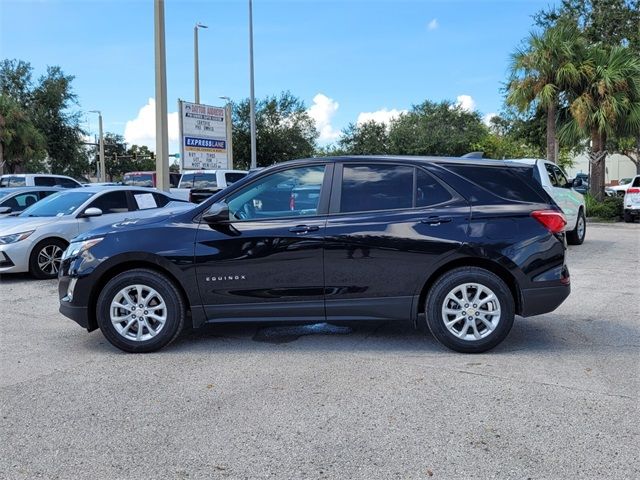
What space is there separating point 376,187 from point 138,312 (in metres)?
2.43

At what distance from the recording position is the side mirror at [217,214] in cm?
511

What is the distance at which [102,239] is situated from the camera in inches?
207

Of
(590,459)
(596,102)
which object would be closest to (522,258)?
(590,459)

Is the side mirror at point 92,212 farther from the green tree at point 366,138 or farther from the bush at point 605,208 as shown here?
the green tree at point 366,138

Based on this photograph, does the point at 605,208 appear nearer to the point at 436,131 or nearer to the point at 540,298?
the point at 540,298

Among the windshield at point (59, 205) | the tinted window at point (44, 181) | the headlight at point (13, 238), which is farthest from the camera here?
the tinted window at point (44, 181)

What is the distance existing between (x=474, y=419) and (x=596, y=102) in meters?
18.2

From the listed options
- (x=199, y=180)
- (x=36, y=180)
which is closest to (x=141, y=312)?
(x=199, y=180)

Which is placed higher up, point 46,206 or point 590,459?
point 46,206

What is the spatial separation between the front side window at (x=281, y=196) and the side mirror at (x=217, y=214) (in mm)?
132

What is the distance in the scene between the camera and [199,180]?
68.2 ft

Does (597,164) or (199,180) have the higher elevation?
(597,164)

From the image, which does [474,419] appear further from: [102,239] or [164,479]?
[102,239]

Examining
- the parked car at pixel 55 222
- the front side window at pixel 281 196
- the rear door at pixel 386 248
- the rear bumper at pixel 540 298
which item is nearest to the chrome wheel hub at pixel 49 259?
the parked car at pixel 55 222
